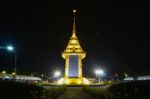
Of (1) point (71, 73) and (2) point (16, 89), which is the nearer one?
(2) point (16, 89)

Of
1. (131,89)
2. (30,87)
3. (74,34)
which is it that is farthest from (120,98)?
(74,34)

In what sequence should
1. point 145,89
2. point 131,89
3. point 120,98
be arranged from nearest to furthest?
1. point 120,98
2. point 145,89
3. point 131,89

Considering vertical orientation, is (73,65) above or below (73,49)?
below

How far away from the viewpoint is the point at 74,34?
111m

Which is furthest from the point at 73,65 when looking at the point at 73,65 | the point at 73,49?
the point at 73,49

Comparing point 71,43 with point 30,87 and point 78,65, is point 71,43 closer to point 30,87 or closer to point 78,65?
point 78,65

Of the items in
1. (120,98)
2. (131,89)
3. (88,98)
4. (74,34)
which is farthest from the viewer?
(74,34)

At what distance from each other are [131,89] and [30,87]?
11179mm

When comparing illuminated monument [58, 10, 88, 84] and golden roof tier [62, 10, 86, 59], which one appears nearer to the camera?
illuminated monument [58, 10, 88, 84]

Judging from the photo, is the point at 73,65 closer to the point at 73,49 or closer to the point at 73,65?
the point at 73,65

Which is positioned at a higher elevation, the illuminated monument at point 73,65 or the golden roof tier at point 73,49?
the golden roof tier at point 73,49

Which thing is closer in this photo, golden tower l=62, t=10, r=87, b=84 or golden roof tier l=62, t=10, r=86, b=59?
golden tower l=62, t=10, r=87, b=84

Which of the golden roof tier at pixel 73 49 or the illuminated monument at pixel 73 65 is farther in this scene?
the golden roof tier at pixel 73 49

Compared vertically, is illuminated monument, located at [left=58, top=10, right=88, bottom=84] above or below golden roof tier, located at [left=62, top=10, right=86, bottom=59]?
below
